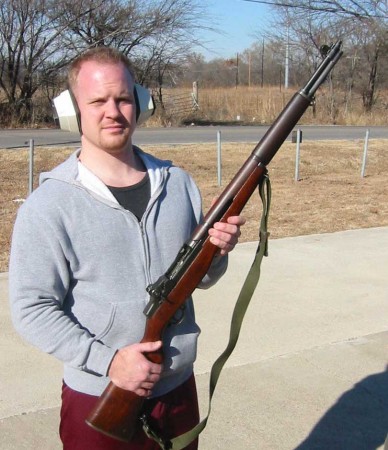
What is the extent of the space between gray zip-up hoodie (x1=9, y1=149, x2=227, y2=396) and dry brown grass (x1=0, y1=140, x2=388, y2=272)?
456 centimetres

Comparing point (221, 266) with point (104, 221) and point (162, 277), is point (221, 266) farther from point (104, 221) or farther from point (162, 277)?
point (104, 221)

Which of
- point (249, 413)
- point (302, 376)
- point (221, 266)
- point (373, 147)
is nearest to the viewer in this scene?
point (221, 266)

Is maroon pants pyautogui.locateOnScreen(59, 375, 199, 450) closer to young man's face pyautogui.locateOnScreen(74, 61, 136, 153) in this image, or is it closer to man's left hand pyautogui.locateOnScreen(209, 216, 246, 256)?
man's left hand pyautogui.locateOnScreen(209, 216, 246, 256)

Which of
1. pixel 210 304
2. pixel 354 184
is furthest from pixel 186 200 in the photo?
pixel 354 184

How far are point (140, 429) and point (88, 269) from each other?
0.54 m

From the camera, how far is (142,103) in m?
2.14

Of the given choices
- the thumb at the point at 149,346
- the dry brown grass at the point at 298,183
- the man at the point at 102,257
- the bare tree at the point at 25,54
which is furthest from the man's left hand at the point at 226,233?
the bare tree at the point at 25,54

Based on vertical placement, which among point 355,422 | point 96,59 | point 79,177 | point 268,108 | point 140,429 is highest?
point 96,59

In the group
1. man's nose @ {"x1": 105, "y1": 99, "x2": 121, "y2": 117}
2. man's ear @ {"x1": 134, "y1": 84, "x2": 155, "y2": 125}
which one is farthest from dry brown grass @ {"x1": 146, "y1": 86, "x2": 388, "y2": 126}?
man's nose @ {"x1": 105, "y1": 99, "x2": 121, "y2": 117}

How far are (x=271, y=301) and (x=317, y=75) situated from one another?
3.37 m

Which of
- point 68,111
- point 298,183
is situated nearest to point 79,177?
point 68,111

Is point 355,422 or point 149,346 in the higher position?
point 149,346

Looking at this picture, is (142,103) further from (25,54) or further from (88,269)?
(25,54)

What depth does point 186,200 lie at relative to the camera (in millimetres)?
2199
